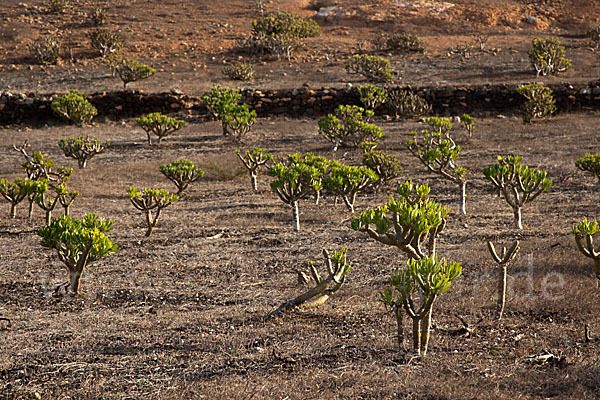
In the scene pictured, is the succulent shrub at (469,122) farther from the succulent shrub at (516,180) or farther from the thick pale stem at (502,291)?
the thick pale stem at (502,291)

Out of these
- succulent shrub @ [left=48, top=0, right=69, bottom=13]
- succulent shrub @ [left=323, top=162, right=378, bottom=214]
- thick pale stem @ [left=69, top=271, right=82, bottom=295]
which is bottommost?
thick pale stem @ [left=69, top=271, right=82, bottom=295]

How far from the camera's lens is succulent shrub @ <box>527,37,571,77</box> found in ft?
88.6

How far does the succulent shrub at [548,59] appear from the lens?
88.6 feet

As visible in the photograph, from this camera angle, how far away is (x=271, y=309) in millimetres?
6410

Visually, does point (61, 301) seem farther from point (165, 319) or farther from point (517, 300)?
point (517, 300)

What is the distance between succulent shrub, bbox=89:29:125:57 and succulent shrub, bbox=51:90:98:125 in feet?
30.2

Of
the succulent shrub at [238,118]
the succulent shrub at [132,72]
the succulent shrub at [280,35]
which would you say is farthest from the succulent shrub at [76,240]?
the succulent shrub at [280,35]

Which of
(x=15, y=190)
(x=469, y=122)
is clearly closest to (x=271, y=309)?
(x=15, y=190)

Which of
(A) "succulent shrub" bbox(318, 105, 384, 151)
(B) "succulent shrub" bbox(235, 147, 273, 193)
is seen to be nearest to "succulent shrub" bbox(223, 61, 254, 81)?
(A) "succulent shrub" bbox(318, 105, 384, 151)

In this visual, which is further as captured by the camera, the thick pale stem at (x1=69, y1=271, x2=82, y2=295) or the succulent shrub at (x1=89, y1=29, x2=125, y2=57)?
the succulent shrub at (x1=89, y1=29, x2=125, y2=57)

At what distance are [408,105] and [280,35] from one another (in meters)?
11.6

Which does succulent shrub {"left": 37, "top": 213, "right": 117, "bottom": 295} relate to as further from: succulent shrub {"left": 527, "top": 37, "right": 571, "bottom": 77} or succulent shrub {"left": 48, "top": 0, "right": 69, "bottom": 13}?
succulent shrub {"left": 48, "top": 0, "right": 69, "bottom": 13}

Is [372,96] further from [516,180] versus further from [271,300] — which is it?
[271,300]

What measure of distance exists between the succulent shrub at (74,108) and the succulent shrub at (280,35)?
12.3 meters
